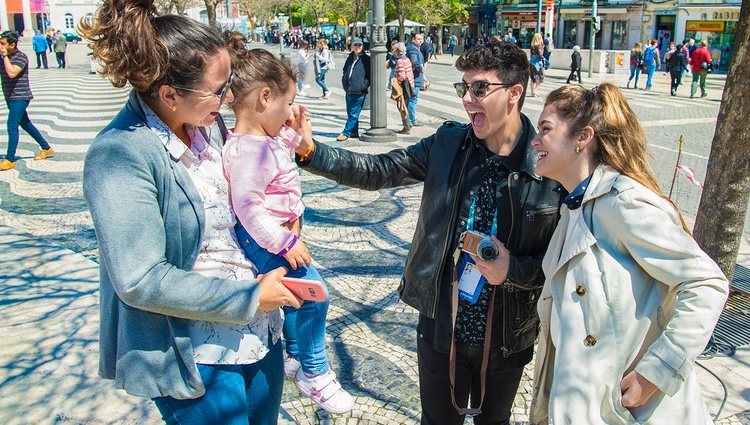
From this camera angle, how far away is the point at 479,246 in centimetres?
210

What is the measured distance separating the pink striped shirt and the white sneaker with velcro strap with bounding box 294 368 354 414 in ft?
2.27

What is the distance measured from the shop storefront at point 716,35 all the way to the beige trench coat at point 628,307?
34.1 meters

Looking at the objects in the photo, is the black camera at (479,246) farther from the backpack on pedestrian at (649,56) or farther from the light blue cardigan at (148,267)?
the backpack on pedestrian at (649,56)

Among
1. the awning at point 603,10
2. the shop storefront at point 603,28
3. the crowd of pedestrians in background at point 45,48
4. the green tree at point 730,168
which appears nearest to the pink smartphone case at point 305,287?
the green tree at point 730,168

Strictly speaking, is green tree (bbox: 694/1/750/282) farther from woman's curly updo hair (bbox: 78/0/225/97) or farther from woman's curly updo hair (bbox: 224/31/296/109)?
woman's curly updo hair (bbox: 78/0/225/97)

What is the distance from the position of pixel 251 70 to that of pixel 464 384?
1.40 meters

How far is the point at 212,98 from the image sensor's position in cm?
170

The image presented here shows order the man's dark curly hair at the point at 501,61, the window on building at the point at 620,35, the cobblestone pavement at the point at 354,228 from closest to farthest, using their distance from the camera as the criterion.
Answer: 1. the man's dark curly hair at the point at 501,61
2. the cobblestone pavement at the point at 354,228
3. the window on building at the point at 620,35

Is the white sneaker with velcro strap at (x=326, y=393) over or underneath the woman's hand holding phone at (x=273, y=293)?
underneath

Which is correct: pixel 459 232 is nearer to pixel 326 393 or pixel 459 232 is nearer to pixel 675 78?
pixel 326 393

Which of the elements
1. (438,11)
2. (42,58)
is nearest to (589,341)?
(42,58)

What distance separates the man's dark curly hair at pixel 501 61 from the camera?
7.61ft

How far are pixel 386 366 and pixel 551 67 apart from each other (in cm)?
2994

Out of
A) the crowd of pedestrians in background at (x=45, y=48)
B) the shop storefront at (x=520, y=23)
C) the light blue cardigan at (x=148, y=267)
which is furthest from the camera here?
the shop storefront at (x=520, y=23)
